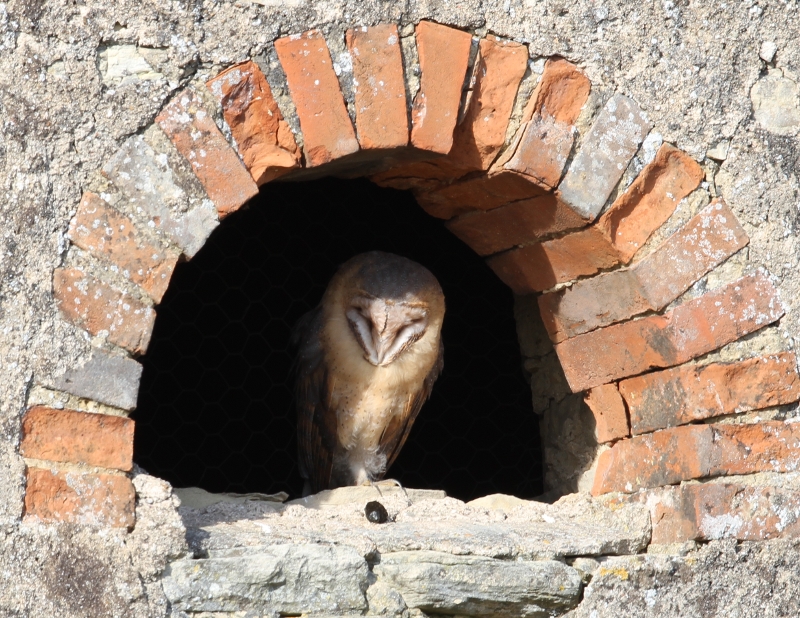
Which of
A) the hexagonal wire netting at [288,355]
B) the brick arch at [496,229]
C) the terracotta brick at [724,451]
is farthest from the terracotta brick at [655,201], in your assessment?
the hexagonal wire netting at [288,355]

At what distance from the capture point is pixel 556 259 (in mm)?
2857

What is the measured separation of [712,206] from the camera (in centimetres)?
268

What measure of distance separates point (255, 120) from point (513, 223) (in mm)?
850

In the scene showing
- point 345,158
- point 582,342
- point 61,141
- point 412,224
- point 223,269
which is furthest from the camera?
point 223,269

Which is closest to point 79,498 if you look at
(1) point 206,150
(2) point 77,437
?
(2) point 77,437

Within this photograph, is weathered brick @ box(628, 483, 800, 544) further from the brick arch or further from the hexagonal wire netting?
the hexagonal wire netting

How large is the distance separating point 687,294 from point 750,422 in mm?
369

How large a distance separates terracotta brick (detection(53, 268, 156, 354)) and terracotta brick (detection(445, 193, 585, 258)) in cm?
107

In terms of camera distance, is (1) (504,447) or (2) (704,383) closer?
(2) (704,383)

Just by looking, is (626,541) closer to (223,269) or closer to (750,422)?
(750,422)

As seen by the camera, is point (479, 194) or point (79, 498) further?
point (479, 194)

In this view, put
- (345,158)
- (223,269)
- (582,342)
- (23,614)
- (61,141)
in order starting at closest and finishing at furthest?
(23,614), (61,141), (345,158), (582,342), (223,269)

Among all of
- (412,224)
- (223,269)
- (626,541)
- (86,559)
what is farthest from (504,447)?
(86,559)

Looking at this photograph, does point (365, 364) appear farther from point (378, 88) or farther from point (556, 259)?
point (378, 88)
